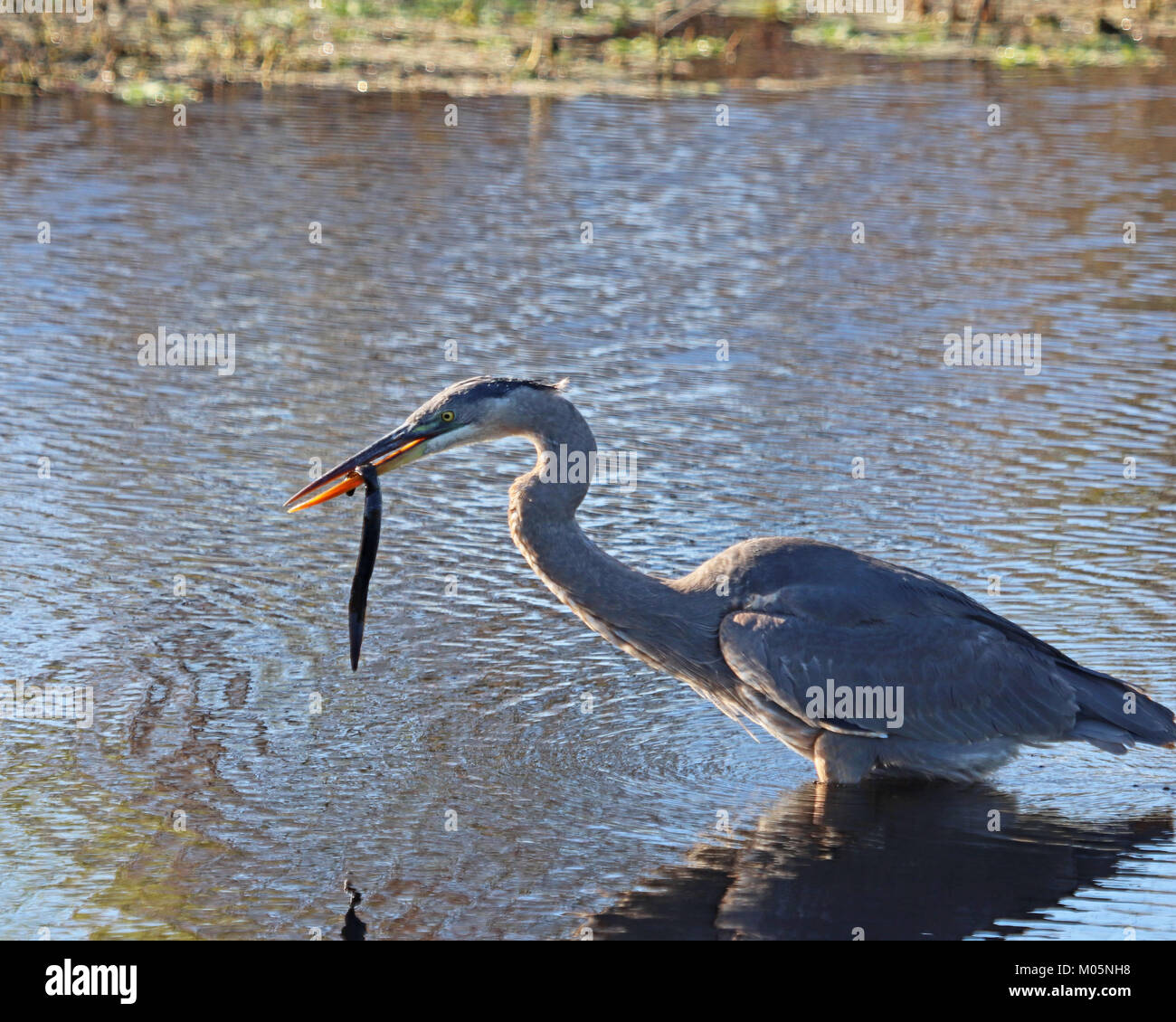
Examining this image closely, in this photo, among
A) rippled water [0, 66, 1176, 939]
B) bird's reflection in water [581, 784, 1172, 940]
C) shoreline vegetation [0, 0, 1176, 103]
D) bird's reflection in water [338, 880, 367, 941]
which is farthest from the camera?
shoreline vegetation [0, 0, 1176, 103]

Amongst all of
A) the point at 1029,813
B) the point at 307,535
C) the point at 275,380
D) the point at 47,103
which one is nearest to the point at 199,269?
the point at 275,380

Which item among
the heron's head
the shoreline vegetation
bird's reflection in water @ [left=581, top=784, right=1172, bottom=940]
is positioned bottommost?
bird's reflection in water @ [left=581, top=784, right=1172, bottom=940]

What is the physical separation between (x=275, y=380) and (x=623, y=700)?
546 cm

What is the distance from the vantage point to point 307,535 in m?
10.1

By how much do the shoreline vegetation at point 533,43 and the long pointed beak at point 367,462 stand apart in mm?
16656

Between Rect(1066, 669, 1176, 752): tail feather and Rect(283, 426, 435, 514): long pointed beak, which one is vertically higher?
Rect(283, 426, 435, 514): long pointed beak

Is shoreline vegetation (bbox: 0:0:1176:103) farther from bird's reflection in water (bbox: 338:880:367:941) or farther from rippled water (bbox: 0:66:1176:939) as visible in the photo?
bird's reflection in water (bbox: 338:880:367:941)

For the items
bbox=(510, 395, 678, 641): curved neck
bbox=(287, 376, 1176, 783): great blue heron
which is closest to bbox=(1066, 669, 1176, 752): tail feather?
bbox=(287, 376, 1176, 783): great blue heron

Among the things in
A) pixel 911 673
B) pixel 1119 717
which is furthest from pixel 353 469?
pixel 1119 717

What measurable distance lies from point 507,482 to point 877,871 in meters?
4.80

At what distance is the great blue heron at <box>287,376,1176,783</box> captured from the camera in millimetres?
7270

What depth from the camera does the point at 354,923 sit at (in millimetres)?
6230

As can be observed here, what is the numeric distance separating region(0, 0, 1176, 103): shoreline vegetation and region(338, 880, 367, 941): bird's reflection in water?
1779 cm
